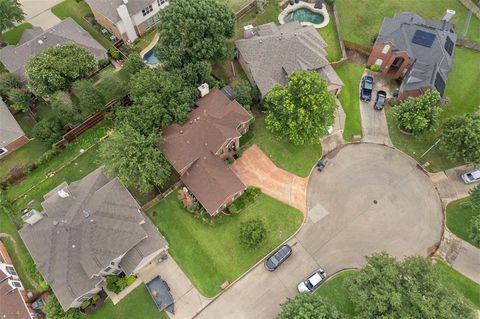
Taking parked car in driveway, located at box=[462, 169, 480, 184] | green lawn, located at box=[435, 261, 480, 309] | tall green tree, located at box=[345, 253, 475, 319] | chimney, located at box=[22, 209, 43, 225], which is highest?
chimney, located at box=[22, 209, 43, 225]

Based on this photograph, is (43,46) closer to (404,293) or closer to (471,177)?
(404,293)

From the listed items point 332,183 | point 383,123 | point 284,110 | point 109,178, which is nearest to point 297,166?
point 332,183

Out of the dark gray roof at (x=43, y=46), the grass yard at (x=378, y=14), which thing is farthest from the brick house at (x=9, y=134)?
the grass yard at (x=378, y=14)

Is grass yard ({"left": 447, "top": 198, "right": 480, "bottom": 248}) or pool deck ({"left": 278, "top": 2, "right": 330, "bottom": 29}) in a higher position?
pool deck ({"left": 278, "top": 2, "right": 330, "bottom": 29})

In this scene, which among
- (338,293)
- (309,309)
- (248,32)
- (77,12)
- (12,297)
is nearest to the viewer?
(309,309)

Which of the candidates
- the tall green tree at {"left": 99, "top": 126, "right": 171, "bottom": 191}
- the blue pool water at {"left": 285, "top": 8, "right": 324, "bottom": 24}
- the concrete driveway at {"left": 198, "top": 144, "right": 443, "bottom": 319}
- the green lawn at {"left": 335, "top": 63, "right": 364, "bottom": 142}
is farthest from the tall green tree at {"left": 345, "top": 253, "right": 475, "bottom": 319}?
the blue pool water at {"left": 285, "top": 8, "right": 324, "bottom": 24}

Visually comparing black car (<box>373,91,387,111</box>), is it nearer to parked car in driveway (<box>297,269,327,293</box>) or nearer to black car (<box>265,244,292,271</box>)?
black car (<box>265,244,292,271</box>)

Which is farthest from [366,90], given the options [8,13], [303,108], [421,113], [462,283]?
[8,13]

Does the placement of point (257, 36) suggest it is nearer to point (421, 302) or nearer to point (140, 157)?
point (140, 157)

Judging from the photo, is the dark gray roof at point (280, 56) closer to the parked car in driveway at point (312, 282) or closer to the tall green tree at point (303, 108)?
the tall green tree at point (303, 108)
